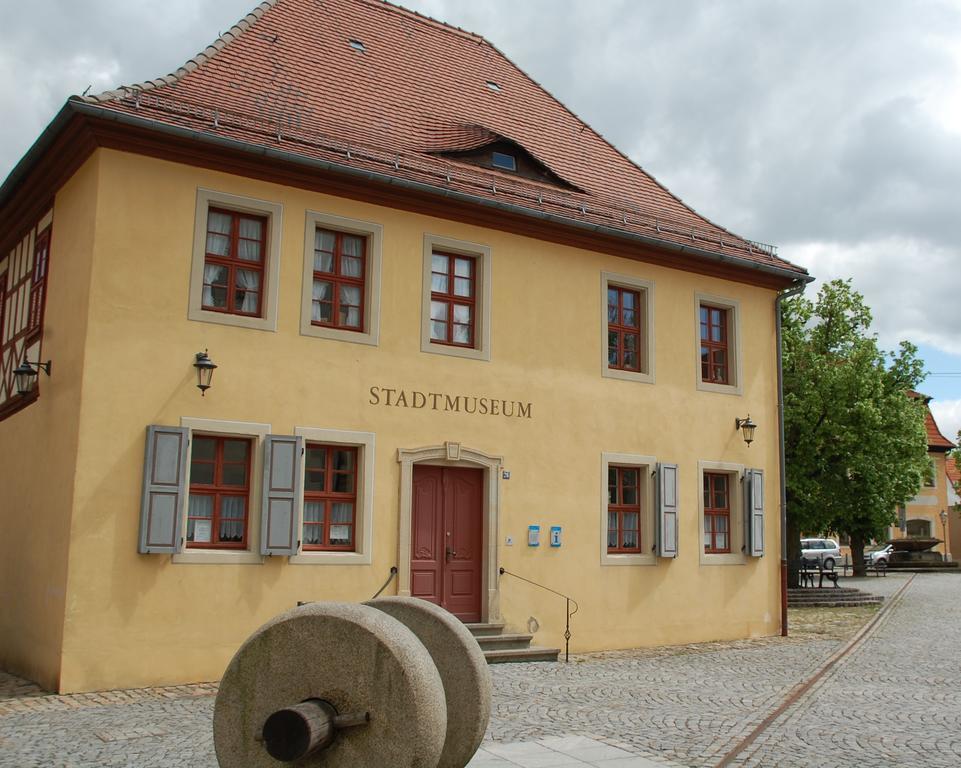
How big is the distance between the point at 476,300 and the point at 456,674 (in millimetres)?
7975

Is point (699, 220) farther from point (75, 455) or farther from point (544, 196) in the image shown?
point (75, 455)

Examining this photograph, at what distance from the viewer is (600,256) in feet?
48.2

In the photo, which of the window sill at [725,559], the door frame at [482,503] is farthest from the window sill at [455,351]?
the window sill at [725,559]

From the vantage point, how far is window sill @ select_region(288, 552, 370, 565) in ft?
37.7

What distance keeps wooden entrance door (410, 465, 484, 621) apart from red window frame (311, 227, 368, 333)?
2.05 m

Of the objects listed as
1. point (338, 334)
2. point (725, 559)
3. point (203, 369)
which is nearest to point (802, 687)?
point (725, 559)

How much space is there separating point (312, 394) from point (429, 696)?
7203 mm

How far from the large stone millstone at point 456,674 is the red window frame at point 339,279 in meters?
6.33

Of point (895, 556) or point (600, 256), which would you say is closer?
point (600, 256)

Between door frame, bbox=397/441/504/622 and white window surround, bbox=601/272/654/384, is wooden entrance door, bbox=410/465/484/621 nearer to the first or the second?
door frame, bbox=397/441/504/622

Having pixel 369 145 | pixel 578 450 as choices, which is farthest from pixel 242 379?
pixel 578 450

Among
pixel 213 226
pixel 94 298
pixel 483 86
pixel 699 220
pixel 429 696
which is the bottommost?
pixel 429 696

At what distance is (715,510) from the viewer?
15.6 meters

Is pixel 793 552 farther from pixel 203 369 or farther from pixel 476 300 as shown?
pixel 203 369
